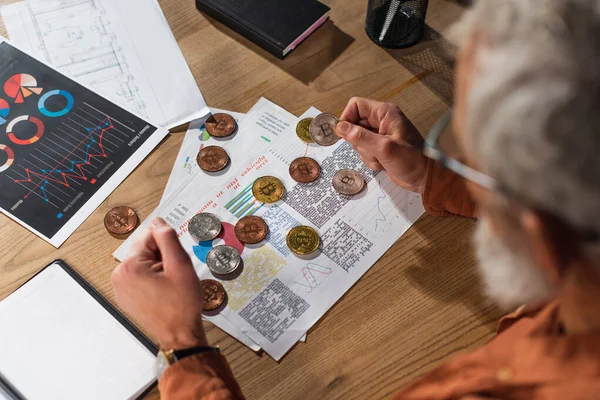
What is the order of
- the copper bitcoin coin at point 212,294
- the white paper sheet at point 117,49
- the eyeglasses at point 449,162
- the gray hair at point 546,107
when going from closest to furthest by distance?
the gray hair at point 546,107 → the eyeglasses at point 449,162 → the copper bitcoin coin at point 212,294 → the white paper sheet at point 117,49

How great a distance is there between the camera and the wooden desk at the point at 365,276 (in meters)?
0.94

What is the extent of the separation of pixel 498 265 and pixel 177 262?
464mm

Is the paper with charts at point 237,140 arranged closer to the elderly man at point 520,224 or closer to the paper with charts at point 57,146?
the paper with charts at point 57,146

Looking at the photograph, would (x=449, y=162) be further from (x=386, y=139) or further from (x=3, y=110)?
(x=3, y=110)

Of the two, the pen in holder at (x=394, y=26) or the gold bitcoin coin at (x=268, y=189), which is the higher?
the pen in holder at (x=394, y=26)

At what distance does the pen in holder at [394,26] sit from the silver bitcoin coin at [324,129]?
24 cm

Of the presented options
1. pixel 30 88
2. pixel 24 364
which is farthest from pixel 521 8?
pixel 30 88

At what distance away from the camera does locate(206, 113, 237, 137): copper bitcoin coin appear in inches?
45.7

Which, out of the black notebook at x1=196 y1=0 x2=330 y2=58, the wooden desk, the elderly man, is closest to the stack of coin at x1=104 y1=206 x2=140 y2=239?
the wooden desk

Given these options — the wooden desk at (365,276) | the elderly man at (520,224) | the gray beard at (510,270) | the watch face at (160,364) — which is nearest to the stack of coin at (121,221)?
the wooden desk at (365,276)

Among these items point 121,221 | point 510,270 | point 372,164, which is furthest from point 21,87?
point 510,270

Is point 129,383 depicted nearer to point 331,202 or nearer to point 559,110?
point 331,202

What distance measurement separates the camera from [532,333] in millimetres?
772

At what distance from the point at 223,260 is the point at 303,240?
15 cm
